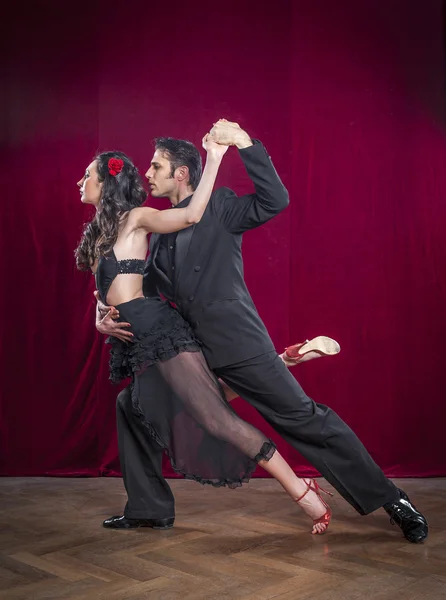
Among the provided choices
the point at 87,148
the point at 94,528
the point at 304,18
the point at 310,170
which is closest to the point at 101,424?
the point at 94,528

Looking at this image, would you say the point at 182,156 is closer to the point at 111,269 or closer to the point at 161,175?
the point at 161,175

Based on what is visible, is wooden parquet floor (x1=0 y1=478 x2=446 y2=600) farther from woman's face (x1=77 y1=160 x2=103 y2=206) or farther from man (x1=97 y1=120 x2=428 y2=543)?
woman's face (x1=77 y1=160 x2=103 y2=206)

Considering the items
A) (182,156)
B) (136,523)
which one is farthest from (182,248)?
(136,523)

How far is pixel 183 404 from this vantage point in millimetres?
3098

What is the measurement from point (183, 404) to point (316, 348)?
0.61m

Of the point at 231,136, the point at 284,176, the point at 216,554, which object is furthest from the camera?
the point at 284,176

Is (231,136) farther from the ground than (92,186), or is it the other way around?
(231,136)

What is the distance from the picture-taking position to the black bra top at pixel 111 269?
3111mm

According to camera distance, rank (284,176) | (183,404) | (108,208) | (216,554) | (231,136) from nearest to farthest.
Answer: (216,554)
(231,136)
(183,404)
(108,208)
(284,176)

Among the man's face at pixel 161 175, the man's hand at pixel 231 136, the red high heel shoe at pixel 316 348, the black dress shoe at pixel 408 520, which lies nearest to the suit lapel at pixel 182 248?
the man's face at pixel 161 175

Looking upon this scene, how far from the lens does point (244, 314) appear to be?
10.1ft

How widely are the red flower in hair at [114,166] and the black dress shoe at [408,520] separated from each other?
1793mm

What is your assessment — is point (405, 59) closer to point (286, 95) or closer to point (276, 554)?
point (286, 95)

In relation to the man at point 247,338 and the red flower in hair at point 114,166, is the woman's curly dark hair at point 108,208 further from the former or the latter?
the man at point 247,338
